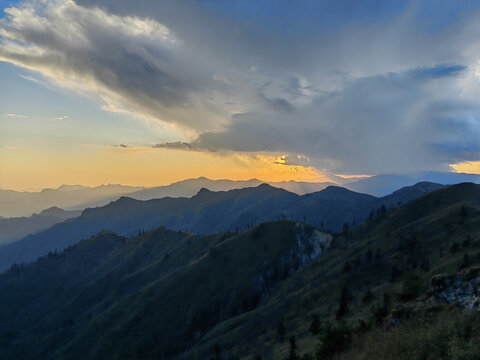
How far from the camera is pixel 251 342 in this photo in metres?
97.9

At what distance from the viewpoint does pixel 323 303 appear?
100 m

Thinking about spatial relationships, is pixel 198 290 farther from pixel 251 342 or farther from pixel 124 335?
pixel 251 342

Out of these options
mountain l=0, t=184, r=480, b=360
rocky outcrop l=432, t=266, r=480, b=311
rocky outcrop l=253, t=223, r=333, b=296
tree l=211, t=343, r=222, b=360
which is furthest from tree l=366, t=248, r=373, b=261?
rocky outcrop l=432, t=266, r=480, b=311

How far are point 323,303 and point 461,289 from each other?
261 feet

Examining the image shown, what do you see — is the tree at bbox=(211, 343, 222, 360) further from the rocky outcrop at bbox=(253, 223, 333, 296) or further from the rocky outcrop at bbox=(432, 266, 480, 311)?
the rocky outcrop at bbox=(432, 266, 480, 311)

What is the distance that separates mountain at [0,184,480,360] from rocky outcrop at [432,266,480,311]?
9 centimetres

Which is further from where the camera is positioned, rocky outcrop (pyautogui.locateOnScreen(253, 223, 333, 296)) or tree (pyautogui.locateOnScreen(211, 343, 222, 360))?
rocky outcrop (pyautogui.locateOnScreen(253, 223, 333, 296))

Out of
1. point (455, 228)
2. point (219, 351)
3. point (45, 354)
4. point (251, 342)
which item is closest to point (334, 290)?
point (251, 342)

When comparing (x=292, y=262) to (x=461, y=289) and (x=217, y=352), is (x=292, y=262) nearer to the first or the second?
(x=217, y=352)

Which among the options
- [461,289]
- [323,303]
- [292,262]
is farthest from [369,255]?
[461,289]

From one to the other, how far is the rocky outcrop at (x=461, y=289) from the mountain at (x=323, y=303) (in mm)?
95

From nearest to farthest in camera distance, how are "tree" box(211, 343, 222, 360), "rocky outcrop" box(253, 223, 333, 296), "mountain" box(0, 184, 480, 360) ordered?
"mountain" box(0, 184, 480, 360) < "tree" box(211, 343, 222, 360) < "rocky outcrop" box(253, 223, 333, 296)

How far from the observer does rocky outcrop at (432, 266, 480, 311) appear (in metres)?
25.3

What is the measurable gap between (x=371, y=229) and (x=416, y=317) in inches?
6499
